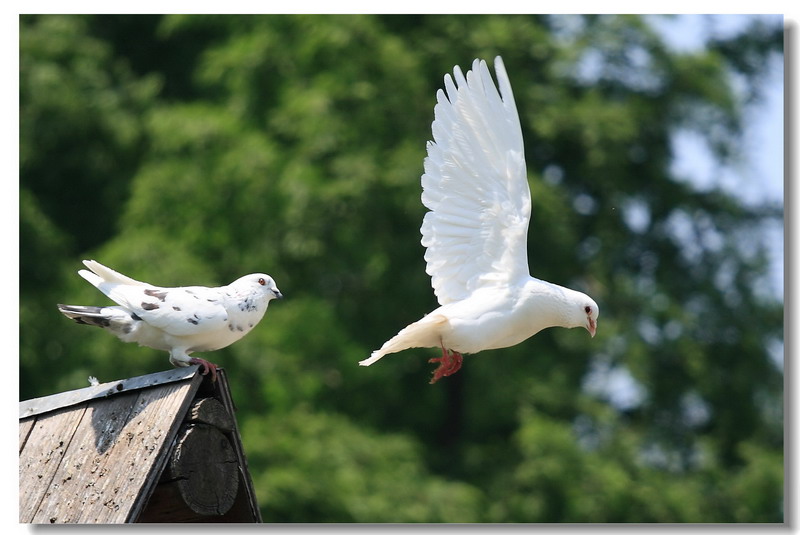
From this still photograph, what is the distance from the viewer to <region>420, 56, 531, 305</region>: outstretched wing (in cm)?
521

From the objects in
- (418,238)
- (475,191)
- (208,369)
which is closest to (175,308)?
(208,369)

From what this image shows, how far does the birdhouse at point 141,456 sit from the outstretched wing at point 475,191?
138 cm

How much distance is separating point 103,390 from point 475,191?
5.79ft

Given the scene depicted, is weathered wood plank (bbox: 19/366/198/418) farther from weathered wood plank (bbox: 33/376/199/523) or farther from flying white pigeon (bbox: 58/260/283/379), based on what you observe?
flying white pigeon (bbox: 58/260/283/379)

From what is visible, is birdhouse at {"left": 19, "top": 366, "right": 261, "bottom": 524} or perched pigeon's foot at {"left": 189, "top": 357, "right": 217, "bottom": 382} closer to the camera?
birdhouse at {"left": 19, "top": 366, "right": 261, "bottom": 524}

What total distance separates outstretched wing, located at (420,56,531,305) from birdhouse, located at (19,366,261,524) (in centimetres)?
138

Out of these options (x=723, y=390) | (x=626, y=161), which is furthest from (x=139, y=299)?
(x=723, y=390)

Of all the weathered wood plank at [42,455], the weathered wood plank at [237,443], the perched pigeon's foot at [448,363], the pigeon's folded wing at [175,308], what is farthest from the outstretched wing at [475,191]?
the weathered wood plank at [42,455]

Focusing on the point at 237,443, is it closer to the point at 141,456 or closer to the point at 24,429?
the point at 141,456

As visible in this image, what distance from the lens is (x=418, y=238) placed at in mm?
11961

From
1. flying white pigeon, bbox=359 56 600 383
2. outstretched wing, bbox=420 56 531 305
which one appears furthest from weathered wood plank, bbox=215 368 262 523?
outstretched wing, bbox=420 56 531 305

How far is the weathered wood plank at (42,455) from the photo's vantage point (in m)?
4.32

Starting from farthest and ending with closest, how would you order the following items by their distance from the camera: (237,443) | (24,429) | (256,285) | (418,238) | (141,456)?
1. (418,238)
2. (256,285)
3. (24,429)
4. (237,443)
5. (141,456)

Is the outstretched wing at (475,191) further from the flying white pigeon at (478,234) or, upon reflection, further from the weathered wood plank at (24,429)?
the weathered wood plank at (24,429)
